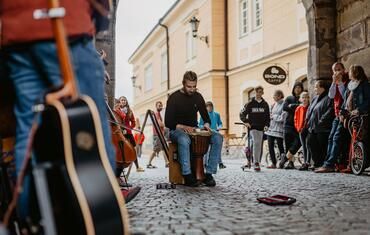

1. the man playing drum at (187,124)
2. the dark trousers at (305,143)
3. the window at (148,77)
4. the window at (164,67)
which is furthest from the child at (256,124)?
the window at (148,77)

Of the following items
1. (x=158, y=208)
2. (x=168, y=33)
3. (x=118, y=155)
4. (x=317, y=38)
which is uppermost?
(x=168, y=33)

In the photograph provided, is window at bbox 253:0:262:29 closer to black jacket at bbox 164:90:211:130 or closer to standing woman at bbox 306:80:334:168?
standing woman at bbox 306:80:334:168

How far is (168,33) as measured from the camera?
33656 mm

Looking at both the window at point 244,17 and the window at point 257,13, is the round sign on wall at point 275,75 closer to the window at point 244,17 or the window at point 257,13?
A: the window at point 257,13

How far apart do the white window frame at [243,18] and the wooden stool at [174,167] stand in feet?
50.5

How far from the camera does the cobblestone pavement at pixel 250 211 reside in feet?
12.6

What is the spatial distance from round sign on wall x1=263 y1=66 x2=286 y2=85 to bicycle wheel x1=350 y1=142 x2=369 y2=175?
24.5 ft

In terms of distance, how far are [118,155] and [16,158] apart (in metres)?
3.45

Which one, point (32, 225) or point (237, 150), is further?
point (237, 150)

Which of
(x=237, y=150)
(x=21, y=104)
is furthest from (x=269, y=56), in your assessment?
(x=21, y=104)

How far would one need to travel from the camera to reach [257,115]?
37.3 feet

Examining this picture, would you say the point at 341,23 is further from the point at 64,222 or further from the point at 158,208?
the point at 64,222

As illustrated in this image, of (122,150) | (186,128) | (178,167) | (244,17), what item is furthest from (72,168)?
(244,17)

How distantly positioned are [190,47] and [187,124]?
70.2 feet
